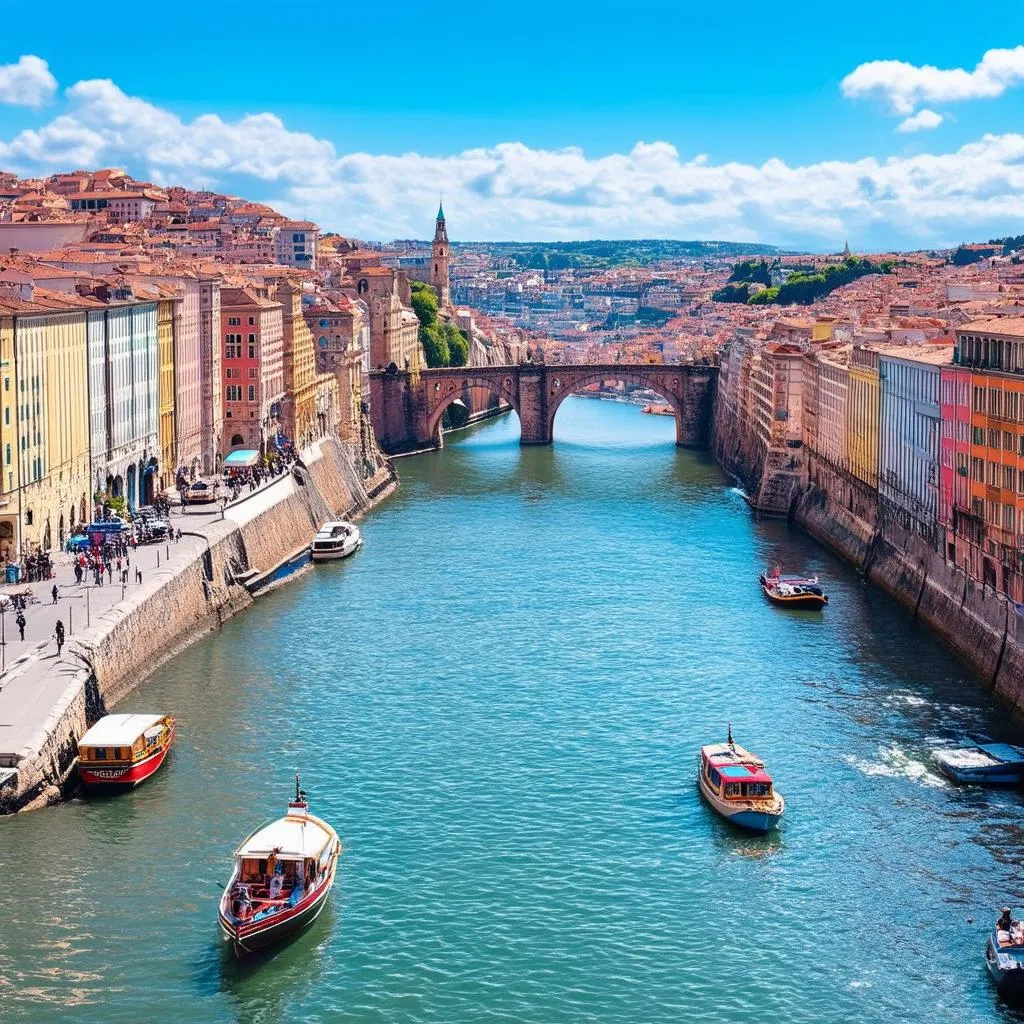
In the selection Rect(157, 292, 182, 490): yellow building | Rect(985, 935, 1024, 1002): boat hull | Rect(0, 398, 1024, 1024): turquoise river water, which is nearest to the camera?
Rect(985, 935, 1024, 1002): boat hull

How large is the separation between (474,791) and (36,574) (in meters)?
16.4

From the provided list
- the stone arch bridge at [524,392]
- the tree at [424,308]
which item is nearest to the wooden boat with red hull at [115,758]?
the stone arch bridge at [524,392]

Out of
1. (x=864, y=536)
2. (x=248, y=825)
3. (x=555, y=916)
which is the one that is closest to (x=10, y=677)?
(x=248, y=825)

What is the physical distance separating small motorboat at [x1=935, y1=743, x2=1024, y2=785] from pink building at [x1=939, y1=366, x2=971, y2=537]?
1303 cm

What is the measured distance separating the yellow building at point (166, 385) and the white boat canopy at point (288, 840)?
122 feet

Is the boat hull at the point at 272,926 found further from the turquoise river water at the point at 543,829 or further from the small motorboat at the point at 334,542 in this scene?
the small motorboat at the point at 334,542

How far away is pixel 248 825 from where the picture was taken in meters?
35.2

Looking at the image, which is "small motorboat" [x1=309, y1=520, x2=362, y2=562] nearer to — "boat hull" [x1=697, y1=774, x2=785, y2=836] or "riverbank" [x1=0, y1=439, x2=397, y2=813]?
"riverbank" [x1=0, y1=439, x2=397, y2=813]

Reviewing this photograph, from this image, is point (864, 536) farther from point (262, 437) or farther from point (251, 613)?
point (262, 437)

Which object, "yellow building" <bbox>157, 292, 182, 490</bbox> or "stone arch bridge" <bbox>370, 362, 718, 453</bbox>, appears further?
"stone arch bridge" <bbox>370, 362, 718, 453</bbox>

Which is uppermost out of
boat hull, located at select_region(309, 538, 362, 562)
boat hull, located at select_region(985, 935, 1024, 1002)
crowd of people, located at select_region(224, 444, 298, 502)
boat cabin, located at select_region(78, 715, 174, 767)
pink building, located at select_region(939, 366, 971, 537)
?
pink building, located at select_region(939, 366, 971, 537)

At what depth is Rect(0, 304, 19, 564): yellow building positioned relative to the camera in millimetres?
49875

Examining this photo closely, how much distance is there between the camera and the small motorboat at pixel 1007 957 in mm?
28516

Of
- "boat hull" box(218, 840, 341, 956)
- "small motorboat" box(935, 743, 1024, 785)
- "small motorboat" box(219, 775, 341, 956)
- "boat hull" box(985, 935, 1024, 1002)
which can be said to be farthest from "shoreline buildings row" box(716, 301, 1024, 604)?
"boat hull" box(218, 840, 341, 956)
